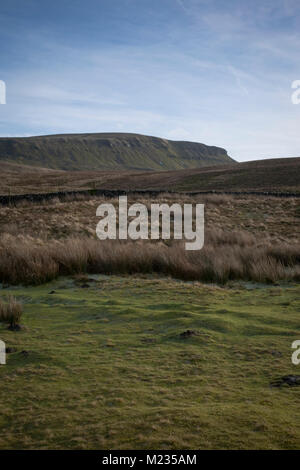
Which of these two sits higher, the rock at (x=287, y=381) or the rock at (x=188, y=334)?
the rock at (x=188, y=334)

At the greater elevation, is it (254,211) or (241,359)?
(254,211)

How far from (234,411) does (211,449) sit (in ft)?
2.18

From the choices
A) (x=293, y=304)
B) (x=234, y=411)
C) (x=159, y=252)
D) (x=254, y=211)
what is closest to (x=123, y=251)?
(x=159, y=252)

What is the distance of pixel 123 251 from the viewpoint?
466 inches

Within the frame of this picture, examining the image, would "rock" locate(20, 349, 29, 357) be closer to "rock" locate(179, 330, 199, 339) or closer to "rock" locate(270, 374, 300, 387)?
"rock" locate(179, 330, 199, 339)

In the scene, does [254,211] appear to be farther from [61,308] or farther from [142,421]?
[142,421]
